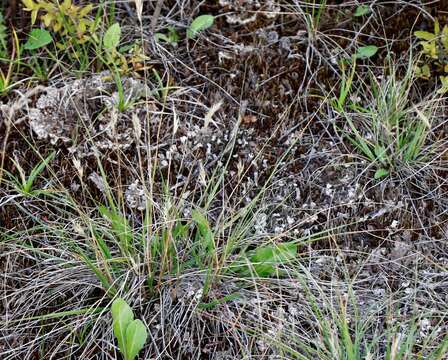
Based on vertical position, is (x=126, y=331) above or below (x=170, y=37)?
below

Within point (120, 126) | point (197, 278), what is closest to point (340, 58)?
point (120, 126)

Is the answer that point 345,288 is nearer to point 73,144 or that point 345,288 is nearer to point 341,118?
point 341,118

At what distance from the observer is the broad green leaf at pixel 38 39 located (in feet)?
7.48

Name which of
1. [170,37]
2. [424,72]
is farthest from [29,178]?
[424,72]

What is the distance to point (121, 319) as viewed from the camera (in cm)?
176

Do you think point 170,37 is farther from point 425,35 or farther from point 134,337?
point 134,337

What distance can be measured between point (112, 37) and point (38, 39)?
0.91 ft

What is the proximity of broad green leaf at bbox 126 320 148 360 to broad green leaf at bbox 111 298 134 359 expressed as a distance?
15mm

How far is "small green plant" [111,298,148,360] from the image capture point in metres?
1.74

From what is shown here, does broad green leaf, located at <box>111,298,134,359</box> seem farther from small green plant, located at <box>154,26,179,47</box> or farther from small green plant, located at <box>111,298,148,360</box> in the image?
small green plant, located at <box>154,26,179,47</box>

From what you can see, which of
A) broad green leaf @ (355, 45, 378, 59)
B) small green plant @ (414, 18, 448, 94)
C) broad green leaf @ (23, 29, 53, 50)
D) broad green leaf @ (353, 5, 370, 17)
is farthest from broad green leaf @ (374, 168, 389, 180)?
broad green leaf @ (23, 29, 53, 50)

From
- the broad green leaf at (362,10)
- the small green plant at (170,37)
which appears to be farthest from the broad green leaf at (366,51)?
the small green plant at (170,37)

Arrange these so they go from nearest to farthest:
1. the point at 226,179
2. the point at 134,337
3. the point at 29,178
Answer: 1. the point at 134,337
2. the point at 29,178
3. the point at 226,179

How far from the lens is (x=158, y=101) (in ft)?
7.45
